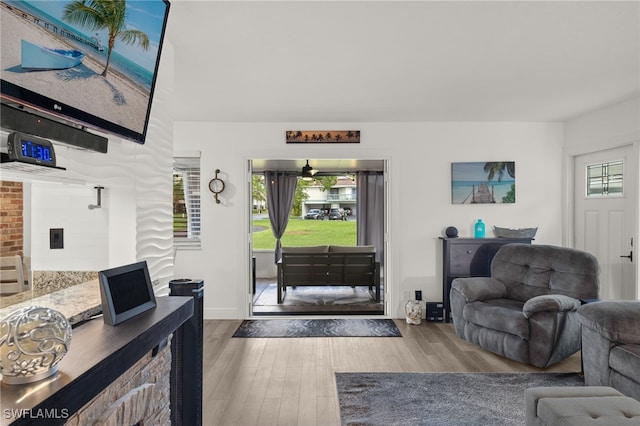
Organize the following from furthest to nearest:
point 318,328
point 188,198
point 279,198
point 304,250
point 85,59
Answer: point 279,198 < point 304,250 < point 188,198 < point 318,328 < point 85,59

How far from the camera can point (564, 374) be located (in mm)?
3104

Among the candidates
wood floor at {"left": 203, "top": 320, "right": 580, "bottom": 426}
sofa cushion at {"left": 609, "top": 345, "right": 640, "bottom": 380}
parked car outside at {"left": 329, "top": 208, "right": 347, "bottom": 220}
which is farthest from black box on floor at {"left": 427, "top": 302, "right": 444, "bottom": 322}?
parked car outside at {"left": 329, "top": 208, "right": 347, "bottom": 220}

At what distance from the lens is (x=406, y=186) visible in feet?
15.5

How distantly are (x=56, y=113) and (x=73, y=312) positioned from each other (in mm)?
763

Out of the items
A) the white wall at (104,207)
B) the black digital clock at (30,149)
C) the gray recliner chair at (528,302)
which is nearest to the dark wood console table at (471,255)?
the gray recliner chair at (528,302)

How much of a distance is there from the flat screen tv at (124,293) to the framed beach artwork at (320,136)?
3.22 meters

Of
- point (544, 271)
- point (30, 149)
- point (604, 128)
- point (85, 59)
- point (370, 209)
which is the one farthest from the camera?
point (370, 209)

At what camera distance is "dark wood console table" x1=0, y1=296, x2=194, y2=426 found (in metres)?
0.87

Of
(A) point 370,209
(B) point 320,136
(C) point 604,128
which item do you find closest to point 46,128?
(B) point 320,136

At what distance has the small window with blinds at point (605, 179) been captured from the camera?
3965 mm

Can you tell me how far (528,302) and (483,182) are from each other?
6.20 feet

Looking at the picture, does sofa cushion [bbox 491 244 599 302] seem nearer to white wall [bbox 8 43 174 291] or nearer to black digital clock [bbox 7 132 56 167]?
white wall [bbox 8 43 174 291]

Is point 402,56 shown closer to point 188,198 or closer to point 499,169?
point 499,169

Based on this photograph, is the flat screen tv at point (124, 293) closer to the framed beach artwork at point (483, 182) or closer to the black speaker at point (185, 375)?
the black speaker at point (185, 375)
